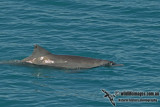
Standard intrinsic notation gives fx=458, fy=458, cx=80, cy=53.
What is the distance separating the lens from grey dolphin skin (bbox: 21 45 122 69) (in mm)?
27438

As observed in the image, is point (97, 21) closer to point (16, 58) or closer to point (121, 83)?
point (16, 58)

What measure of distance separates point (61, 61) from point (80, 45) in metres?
3.66

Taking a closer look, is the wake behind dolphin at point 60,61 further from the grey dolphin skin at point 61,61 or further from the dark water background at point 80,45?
Answer: the dark water background at point 80,45

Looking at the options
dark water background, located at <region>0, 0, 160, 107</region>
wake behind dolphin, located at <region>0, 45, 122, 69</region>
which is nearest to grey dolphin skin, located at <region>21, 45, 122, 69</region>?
wake behind dolphin, located at <region>0, 45, 122, 69</region>

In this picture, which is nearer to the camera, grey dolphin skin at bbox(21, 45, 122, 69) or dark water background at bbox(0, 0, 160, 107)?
dark water background at bbox(0, 0, 160, 107)

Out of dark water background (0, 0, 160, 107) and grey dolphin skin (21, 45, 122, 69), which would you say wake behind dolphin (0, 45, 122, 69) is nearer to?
grey dolphin skin (21, 45, 122, 69)

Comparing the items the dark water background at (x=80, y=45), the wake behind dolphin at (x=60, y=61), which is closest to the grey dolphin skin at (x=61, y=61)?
the wake behind dolphin at (x=60, y=61)

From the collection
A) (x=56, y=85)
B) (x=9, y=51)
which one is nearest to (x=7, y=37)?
(x=9, y=51)

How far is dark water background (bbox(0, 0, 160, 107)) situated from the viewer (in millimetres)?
23078

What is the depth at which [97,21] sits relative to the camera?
35656 mm

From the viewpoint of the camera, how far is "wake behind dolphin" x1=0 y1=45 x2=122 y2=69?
27.4 m

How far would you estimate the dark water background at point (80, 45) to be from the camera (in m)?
23.1

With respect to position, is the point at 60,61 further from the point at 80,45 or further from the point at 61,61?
the point at 80,45

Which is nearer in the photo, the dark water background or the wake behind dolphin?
the dark water background
